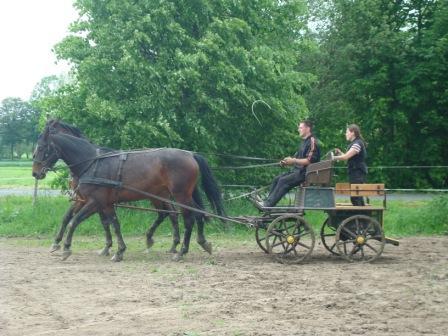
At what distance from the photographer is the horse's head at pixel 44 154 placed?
35.2 ft

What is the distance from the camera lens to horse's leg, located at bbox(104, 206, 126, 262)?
10.1m

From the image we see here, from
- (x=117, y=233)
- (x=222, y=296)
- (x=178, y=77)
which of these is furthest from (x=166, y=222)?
(x=222, y=296)

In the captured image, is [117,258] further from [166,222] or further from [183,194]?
[166,222]

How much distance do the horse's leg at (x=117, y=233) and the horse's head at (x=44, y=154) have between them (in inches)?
54.6

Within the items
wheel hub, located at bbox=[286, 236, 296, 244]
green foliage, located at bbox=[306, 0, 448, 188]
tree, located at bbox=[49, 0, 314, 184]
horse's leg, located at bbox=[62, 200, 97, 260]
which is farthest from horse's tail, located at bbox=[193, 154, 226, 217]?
green foliage, located at bbox=[306, 0, 448, 188]

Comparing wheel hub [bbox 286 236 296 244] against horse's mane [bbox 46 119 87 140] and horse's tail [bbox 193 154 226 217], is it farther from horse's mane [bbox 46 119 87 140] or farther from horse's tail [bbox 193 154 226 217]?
horse's mane [bbox 46 119 87 140]

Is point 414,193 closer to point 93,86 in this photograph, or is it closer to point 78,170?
point 93,86

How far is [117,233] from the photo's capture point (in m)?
10.3

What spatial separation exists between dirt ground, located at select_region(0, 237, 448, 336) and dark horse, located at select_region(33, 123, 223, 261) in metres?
0.76

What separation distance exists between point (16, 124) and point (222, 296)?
44.4 m

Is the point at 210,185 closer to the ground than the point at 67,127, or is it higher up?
closer to the ground

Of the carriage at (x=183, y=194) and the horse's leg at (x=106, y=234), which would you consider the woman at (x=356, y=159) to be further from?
the horse's leg at (x=106, y=234)

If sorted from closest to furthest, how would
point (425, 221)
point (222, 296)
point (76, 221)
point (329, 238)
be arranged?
point (222, 296)
point (76, 221)
point (329, 238)
point (425, 221)

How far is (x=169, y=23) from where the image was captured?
13.9 meters
